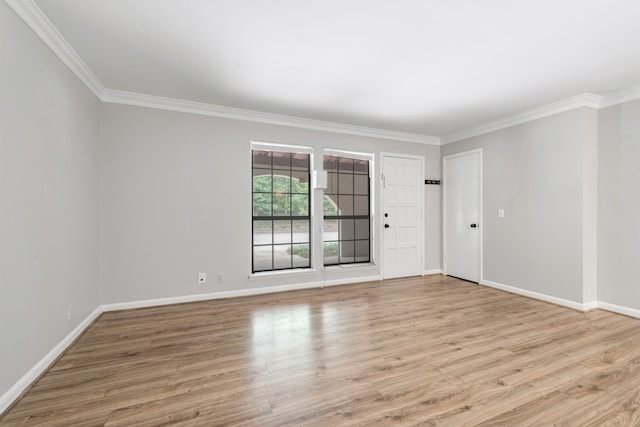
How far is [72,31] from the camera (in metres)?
2.28

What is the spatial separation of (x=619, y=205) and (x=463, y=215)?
6.35 ft

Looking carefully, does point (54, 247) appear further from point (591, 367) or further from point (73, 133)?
point (591, 367)

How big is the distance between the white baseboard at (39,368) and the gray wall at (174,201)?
0.70 m

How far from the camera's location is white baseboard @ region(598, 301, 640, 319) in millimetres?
3277

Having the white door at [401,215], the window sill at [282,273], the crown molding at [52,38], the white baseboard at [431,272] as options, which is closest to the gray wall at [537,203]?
the white baseboard at [431,272]

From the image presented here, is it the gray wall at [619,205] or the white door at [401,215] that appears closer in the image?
the gray wall at [619,205]

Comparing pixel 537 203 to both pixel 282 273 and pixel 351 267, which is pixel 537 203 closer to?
pixel 351 267

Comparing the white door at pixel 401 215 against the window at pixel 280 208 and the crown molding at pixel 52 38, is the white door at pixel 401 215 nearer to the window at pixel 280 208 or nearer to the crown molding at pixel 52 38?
the window at pixel 280 208

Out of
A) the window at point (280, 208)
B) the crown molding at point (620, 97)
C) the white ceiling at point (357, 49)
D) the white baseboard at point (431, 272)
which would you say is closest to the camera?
the white ceiling at point (357, 49)

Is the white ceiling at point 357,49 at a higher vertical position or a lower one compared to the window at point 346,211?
higher

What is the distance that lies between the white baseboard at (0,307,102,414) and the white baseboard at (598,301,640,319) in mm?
5724

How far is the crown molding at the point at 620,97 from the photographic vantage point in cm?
326

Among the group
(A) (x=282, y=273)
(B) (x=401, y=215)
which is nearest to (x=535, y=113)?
(B) (x=401, y=215)

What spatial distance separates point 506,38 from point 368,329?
2.88 m
